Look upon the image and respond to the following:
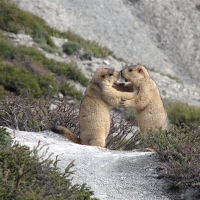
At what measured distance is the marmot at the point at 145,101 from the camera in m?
11.7

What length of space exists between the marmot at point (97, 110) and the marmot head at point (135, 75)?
38 cm

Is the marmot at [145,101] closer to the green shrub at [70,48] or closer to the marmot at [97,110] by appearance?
the marmot at [97,110]

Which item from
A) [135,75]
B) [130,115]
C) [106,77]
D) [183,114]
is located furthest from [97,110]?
[183,114]

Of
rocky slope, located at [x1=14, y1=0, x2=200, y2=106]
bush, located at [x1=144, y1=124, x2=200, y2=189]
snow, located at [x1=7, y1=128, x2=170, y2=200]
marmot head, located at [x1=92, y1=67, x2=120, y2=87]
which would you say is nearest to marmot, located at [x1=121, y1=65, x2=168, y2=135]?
marmot head, located at [x1=92, y1=67, x2=120, y2=87]

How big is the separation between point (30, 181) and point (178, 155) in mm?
2510

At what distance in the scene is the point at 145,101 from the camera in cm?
1173

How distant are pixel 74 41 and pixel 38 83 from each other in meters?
9.98

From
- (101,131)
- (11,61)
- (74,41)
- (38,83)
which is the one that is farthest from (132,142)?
(74,41)

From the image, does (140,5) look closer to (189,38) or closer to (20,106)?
(189,38)

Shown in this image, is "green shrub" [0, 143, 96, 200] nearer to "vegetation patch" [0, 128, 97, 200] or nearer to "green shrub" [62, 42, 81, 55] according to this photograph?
"vegetation patch" [0, 128, 97, 200]

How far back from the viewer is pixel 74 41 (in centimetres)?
3459

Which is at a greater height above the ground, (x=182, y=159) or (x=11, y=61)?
(x=182, y=159)

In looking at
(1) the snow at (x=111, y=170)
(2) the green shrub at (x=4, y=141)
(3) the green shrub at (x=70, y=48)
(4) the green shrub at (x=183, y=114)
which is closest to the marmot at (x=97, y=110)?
(1) the snow at (x=111, y=170)

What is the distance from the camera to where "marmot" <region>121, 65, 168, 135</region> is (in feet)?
38.4
